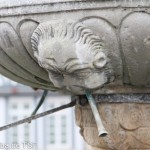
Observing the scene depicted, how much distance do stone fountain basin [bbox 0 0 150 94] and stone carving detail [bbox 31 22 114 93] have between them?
0.02 m

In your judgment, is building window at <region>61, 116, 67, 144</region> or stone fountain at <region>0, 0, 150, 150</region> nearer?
stone fountain at <region>0, 0, 150, 150</region>

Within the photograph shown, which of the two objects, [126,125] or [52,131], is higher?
[52,131]

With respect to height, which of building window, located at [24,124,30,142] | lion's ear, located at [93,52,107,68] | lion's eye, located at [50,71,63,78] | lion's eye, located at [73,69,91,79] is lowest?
lion's eye, located at [73,69,91,79]

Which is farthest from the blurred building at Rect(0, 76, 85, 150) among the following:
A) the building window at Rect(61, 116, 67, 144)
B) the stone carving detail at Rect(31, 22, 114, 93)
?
the stone carving detail at Rect(31, 22, 114, 93)

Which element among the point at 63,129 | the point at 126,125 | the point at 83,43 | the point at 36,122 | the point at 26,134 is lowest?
the point at 126,125

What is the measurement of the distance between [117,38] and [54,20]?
0.15 meters

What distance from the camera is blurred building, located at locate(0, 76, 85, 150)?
823cm

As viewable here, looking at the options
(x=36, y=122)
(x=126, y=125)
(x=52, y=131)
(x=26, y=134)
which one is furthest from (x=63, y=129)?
(x=126, y=125)

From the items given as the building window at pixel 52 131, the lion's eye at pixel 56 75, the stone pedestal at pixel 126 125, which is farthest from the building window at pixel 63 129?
the lion's eye at pixel 56 75

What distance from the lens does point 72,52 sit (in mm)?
1554

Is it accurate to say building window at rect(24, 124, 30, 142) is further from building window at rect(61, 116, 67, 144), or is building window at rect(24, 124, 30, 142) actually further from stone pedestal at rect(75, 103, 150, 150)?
stone pedestal at rect(75, 103, 150, 150)

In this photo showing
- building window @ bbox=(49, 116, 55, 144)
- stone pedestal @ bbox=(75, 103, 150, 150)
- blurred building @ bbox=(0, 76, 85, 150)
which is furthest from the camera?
building window @ bbox=(49, 116, 55, 144)

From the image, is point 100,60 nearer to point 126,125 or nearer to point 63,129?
point 126,125

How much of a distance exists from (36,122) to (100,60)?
7.12 meters
